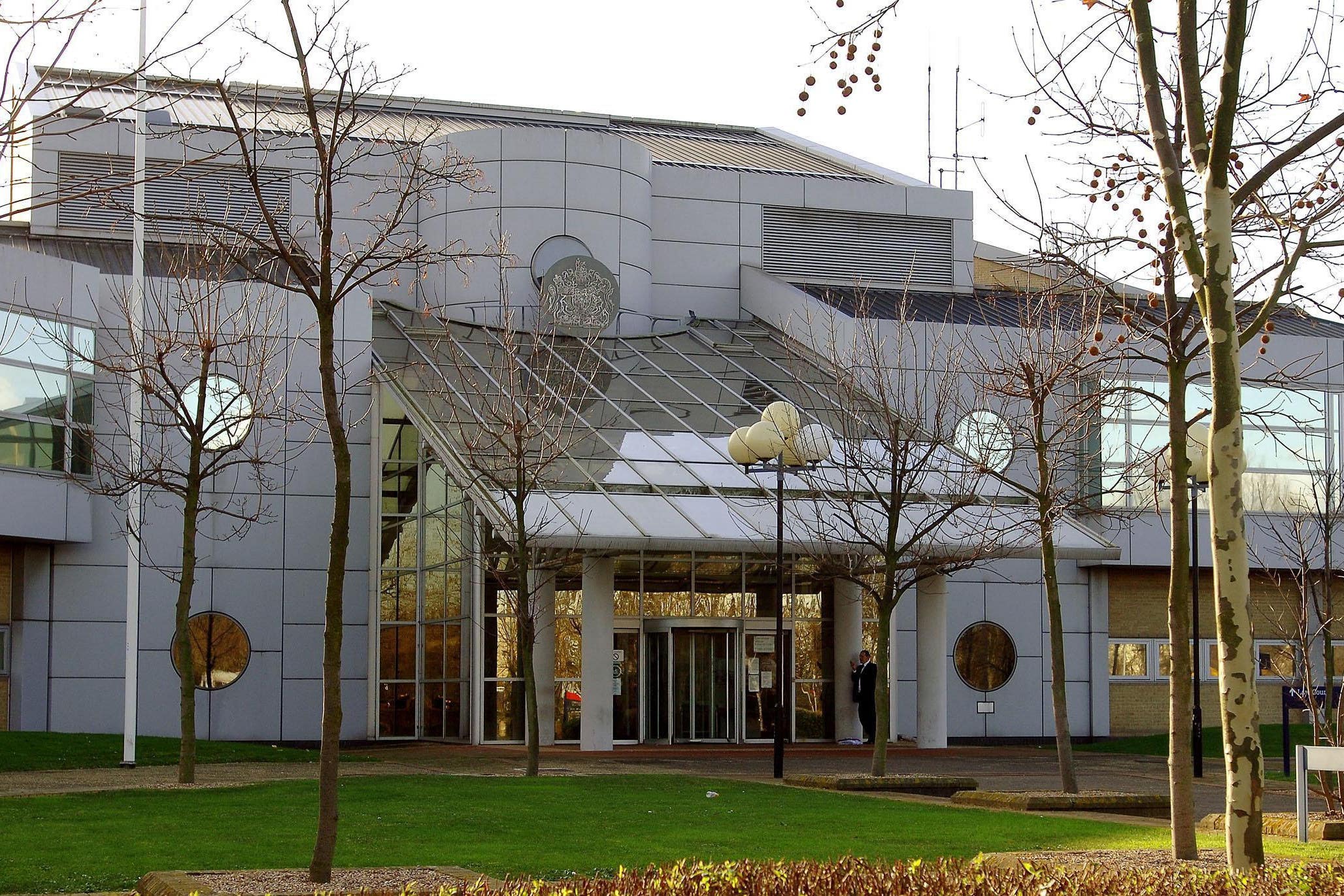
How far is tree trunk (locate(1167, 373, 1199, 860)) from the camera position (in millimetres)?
11359

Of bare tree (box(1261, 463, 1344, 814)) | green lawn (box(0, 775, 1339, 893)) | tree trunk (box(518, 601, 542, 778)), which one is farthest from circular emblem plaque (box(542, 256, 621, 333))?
green lawn (box(0, 775, 1339, 893))

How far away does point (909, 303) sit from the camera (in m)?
36.1

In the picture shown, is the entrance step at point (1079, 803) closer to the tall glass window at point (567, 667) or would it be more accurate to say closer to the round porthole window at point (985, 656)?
the tall glass window at point (567, 667)

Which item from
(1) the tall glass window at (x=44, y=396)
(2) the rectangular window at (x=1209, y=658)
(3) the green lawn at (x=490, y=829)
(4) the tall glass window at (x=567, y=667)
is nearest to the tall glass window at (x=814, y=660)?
(4) the tall glass window at (x=567, y=667)

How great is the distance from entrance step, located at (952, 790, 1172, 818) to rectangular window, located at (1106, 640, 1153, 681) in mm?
17136

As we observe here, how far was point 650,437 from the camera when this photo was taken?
29.1m

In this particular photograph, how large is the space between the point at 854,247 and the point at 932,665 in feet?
42.3

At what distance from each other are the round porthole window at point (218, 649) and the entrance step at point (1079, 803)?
15.7 meters

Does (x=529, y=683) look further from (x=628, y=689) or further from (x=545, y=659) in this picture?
(x=628, y=689)

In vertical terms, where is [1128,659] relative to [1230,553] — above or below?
below

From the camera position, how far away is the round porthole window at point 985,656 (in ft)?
110

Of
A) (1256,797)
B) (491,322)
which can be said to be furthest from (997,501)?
(1256,797)

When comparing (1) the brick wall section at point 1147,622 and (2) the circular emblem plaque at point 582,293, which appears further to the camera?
(1) the brick wall section at point 1147,622

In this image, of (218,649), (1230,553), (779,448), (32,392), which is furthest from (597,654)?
(1230,553)
